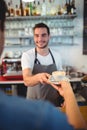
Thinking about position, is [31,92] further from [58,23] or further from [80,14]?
[80,14]

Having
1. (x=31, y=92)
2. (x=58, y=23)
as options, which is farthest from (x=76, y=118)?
(x=58, y=23)

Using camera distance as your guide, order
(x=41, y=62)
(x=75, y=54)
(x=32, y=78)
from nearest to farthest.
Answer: (x=32, y=78), (x=41, y=62), (x=75, y=54)

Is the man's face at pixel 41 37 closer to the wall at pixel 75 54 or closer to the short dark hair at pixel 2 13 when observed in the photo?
the wall at pixel 75 54

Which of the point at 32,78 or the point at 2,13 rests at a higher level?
the point at 2,13

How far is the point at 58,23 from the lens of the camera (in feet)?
13.7

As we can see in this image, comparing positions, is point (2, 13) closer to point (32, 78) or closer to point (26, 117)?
point (26, 117)

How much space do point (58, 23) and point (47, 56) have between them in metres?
1.74

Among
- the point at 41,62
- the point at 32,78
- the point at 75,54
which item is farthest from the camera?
the point at 75,54

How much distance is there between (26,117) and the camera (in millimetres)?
445

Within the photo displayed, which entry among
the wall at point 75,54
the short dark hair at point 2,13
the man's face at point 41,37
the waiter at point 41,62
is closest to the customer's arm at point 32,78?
the waiter at point 41,62

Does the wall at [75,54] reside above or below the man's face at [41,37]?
below

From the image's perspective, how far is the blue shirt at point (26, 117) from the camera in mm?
442

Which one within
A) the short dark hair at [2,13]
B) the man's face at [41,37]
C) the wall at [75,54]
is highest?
the short dark hair at [2,13]

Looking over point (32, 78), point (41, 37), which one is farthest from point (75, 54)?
point (32, 78)
